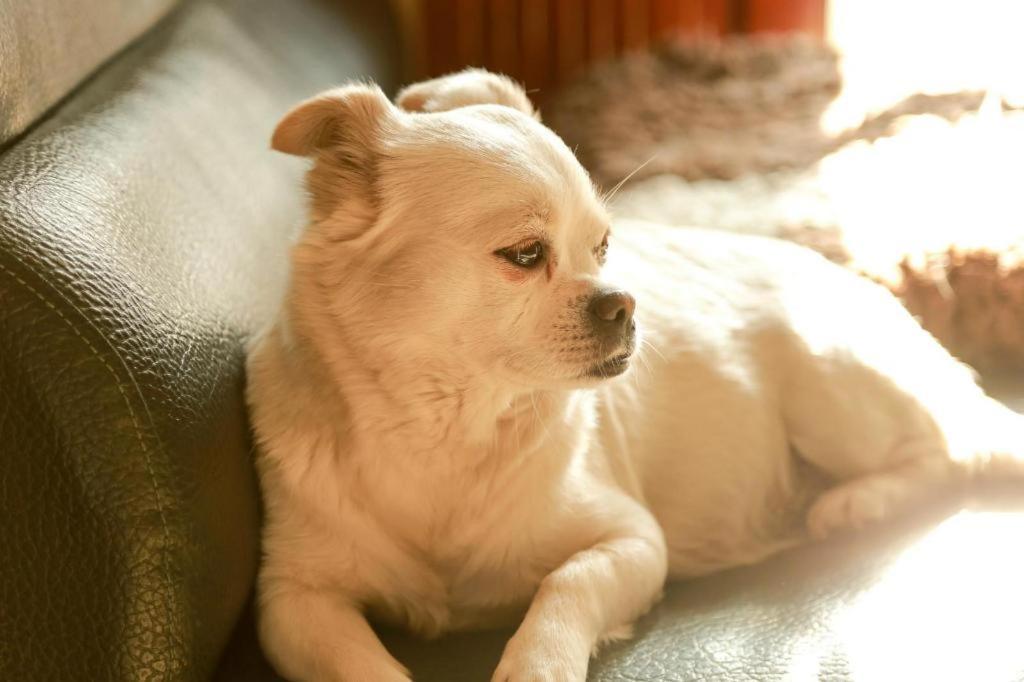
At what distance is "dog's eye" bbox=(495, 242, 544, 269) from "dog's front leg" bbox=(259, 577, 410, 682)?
470 mm

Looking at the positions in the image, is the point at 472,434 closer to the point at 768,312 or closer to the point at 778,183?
the point at 768,312

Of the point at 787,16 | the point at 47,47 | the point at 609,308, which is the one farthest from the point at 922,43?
the point at 47,47

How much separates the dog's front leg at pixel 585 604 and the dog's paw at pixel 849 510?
31cm

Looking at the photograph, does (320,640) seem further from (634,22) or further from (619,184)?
(634,22)

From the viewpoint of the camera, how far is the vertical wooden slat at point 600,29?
3717mm

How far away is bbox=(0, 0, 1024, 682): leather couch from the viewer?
1.09 meters

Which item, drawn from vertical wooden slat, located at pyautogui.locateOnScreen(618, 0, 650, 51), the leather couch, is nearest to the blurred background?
vertical wooden slat, located at pyautogui.locateOnScreen(618, 0, 650, 51)

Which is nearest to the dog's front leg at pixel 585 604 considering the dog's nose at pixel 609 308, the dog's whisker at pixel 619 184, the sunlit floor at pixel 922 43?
the dog's nose at pixel 609 308

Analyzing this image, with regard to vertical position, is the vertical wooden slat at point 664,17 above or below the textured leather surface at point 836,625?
above

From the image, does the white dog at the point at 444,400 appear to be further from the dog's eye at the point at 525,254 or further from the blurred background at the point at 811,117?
the blurred background at the point at 811,117

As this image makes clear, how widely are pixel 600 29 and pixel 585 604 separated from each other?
2.76 metres

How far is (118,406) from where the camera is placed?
43.8 inches

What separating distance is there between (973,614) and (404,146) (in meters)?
0.90

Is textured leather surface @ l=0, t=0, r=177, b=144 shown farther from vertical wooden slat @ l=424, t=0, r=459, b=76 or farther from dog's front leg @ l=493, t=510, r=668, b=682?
vertical wooden slat @ l=424, t=0, r=459, b=76
